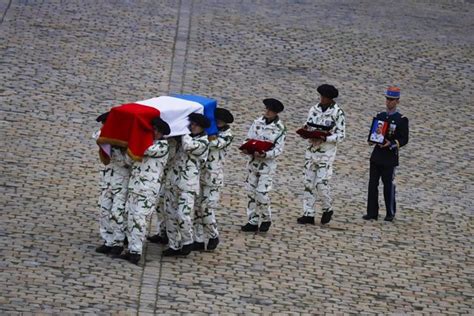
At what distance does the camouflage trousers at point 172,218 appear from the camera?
559 inches

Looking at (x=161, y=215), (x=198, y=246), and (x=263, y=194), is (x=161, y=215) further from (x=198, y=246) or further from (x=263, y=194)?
(x=263, y=194)

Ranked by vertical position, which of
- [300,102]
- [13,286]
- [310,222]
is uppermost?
[300,102]

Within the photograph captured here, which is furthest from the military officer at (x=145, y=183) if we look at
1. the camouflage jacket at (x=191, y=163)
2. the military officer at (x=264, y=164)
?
the military officer at (x=264, y=164)

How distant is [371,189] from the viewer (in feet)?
53.6

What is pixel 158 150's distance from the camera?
1359 centimetres

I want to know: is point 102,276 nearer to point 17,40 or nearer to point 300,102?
point 300,102

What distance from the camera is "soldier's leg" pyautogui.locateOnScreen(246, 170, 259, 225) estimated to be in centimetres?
1530

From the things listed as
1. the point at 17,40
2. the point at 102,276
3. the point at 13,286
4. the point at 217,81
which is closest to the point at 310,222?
the point at 102,276

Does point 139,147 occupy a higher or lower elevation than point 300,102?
lower

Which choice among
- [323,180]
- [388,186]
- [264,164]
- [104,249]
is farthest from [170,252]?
[388,186]

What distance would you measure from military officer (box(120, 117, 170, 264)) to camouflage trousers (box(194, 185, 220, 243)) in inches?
32.8

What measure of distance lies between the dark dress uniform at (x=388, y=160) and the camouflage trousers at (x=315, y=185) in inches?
28.7

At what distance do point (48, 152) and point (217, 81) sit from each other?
5.33 metres

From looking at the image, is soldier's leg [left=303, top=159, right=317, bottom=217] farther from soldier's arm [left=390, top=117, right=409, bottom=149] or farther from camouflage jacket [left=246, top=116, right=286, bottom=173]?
soldier's arm [left=390, top=117, right=409, bottom=149]
